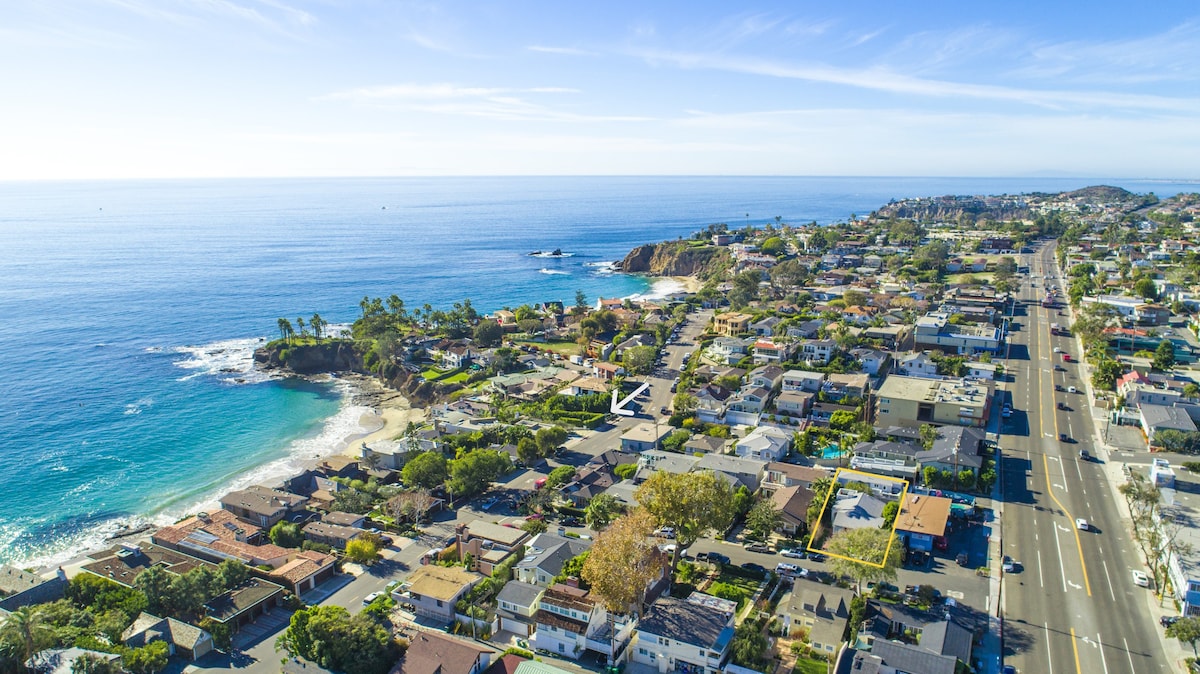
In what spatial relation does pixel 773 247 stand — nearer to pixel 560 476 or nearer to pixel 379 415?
pixel 379 415

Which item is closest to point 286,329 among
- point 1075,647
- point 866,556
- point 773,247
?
point 866,556

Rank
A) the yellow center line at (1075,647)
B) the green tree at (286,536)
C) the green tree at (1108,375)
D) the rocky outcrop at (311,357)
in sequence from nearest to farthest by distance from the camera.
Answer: the yellow center line at (1075,647) < the green tree at (286,536) < the green tree at (1108,375) < the rocky outcrop at (311,357)

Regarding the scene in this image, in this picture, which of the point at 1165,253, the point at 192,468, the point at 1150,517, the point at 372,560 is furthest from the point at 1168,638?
the point at 1165,253

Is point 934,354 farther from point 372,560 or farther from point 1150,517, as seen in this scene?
point 372,560

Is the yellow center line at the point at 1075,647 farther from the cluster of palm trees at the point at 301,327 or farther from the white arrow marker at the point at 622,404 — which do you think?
the cluster of palm trees at the point at 301,327

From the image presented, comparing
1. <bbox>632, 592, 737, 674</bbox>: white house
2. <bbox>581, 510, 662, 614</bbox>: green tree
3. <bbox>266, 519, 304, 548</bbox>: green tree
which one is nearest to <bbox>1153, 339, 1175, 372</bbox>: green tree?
<bbox>632, 592, 737, 674</bbox>: white house

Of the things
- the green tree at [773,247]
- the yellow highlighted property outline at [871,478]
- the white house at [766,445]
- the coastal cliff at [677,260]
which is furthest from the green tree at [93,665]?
the green tree at [773,247]

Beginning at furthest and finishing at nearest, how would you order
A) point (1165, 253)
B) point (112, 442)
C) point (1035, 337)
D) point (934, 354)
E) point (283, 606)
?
1. point (1165, 253)
2. point (1035, 337)
3. point (934, 354)
4. point (112, 442)
5. point (283, 606)
